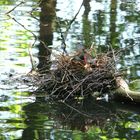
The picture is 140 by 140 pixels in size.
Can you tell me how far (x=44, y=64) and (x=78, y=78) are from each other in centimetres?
142

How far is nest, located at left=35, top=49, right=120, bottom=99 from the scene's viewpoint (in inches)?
287

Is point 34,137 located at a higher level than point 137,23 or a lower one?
lower

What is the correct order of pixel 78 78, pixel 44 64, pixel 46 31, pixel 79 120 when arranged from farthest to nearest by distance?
1. pixel 46 31
2. pixel 44 64
3. pixel 78 78
4. pixel 79 120

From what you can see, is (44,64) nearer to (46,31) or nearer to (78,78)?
(78,78)

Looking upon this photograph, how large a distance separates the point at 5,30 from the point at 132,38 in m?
2.69

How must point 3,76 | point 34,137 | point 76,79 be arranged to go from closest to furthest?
point 34,137 < point 76,79 < point 3,76

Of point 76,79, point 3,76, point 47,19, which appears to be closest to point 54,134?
point 76,79

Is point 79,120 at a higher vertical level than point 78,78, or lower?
A: lower

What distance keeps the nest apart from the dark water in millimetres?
187

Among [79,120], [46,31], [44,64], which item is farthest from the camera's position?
[46,31]

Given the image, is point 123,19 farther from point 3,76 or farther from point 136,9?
point 3,76

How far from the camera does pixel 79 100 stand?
7359mm

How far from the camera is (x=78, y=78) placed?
731 cm

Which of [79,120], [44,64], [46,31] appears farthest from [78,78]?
[46,31]
